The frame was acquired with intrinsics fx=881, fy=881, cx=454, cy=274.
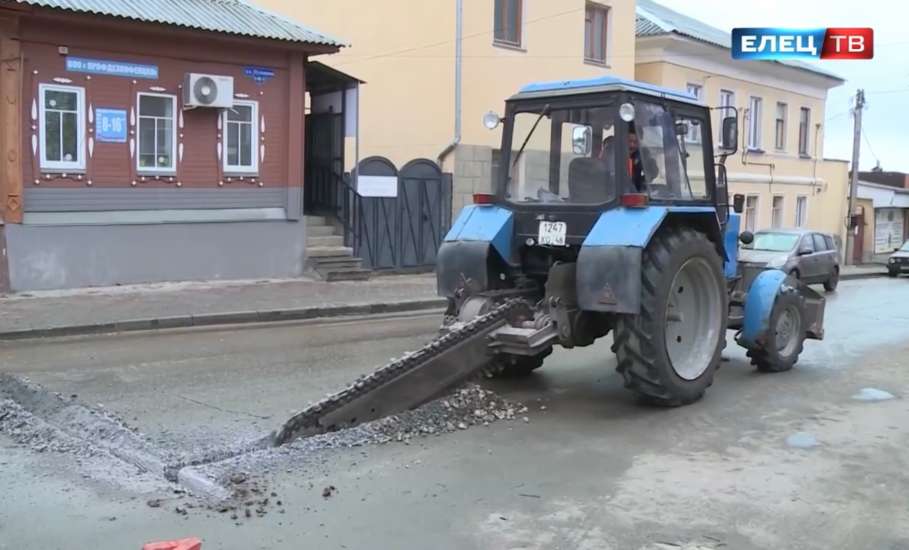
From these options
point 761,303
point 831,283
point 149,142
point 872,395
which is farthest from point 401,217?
point 872,395

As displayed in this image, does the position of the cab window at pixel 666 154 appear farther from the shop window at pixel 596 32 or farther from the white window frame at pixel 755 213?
the white window frame at pixel 755 213

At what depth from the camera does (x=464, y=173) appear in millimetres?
20141

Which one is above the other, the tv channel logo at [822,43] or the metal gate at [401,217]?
the tv channel logo at [822,43]

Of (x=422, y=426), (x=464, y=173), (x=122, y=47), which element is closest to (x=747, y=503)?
(x=422, y=426)

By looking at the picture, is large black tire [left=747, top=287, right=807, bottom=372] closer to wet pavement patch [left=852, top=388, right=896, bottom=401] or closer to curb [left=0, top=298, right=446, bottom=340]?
wet pavement patch [left=852, top=388, right=896, bottom=401]

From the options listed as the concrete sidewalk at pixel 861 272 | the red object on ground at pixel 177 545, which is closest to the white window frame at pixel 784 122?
the concrete sidewalk at pixel 861 272

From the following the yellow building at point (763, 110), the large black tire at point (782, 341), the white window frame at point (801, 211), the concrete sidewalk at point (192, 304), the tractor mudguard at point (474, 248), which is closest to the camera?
the tractor mudguard at point (474, 248)

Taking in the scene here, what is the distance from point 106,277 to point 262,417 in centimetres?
846

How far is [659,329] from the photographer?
22.2 feet

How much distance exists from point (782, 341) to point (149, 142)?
10600 millimetres

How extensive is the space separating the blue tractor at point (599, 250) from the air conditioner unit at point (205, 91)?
8.49 metres

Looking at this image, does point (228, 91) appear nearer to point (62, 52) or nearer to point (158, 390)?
point (62, 52)

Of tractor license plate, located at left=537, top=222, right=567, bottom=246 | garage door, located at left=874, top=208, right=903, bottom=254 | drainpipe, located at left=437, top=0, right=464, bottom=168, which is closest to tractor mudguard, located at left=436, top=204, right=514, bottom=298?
tractor license plate, located at left=537, top=222, right=567, bottom=246

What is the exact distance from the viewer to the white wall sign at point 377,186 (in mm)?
17781
